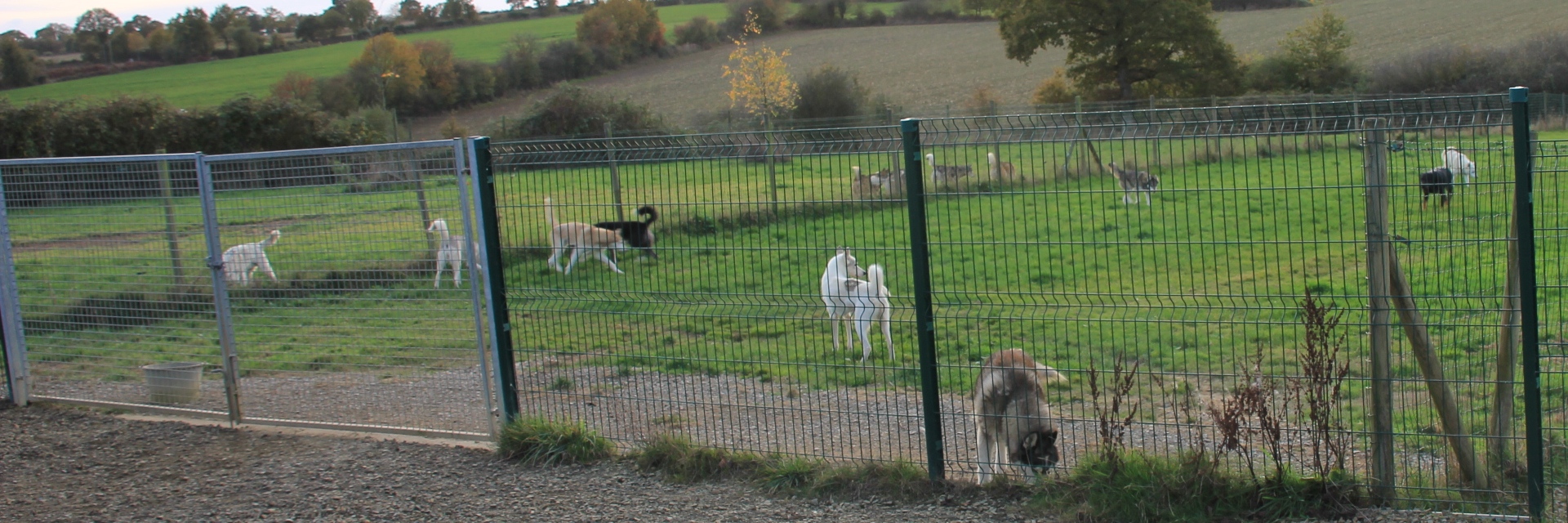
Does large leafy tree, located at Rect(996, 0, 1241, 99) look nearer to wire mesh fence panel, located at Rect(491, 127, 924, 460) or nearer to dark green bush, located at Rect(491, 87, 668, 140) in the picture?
dark green bush, located at Rect(491, 87, 668, 140)

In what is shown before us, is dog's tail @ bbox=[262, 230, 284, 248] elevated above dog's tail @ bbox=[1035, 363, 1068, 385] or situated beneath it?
elevated above

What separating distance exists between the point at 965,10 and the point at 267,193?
2531 inches

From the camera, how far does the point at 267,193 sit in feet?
22.8

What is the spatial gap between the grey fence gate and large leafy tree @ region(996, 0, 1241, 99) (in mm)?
38807

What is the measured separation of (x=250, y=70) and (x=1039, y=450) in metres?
60.7

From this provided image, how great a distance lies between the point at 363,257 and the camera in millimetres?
6734

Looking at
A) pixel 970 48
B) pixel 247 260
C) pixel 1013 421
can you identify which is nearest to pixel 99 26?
pixel 970 48

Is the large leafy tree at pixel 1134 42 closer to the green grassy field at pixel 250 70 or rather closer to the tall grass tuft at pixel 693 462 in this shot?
the green grassy field at pixel 250 70

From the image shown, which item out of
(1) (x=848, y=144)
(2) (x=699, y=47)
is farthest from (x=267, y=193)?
(2) (x=699, y=47)

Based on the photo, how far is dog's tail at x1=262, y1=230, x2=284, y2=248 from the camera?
691 cm

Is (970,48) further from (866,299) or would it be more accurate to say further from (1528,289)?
(1528,289)

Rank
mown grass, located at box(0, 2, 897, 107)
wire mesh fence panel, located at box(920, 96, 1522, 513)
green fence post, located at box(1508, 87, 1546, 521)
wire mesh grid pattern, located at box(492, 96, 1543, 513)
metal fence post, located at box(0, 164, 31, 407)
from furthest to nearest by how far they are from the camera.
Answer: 1. mown grass, located at box(0, 2, 897, 107)
2. metal fence post, located at box(0, 164, 31, 407)
3. wire mesh grid pattern, located at box(492, 96, 1543, 513)
4. wire mesh fence panel, located at box(920, 96, 1522, 513)
5. green fence post, located at box(1508, 87, 1546, 521)

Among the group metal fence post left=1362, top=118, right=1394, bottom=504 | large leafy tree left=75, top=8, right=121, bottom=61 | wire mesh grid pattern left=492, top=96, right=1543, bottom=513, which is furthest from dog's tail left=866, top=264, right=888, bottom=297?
large leafy tree left=75, top=8, right=121, bottom=61

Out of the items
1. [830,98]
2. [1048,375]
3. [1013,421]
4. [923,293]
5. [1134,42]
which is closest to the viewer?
[923,293]
